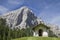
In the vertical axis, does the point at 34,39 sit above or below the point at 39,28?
below

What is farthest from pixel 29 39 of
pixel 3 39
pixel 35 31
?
pixel 35 31

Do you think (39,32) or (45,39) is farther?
(39,32)

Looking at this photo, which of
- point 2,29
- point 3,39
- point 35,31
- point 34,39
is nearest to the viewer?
point 3,39

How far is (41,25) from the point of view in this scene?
56750mm

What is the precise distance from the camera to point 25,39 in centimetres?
4441

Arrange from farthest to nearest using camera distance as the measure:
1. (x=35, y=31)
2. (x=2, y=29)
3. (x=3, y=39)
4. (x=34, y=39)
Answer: (x=2, y=29), (x=35, y=31), (x=34, y=39), (x=3, y=39)

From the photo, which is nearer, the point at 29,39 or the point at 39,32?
the point at 29,39

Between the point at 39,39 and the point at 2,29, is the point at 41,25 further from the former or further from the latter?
the point at 2,29

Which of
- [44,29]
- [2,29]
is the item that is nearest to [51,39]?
[44,29]

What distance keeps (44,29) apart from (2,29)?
32.1 m

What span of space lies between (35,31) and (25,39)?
41.4 feet

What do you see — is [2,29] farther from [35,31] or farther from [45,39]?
[45,39]

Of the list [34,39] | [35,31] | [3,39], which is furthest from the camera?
[35,31]

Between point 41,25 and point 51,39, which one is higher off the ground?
point 41,25
